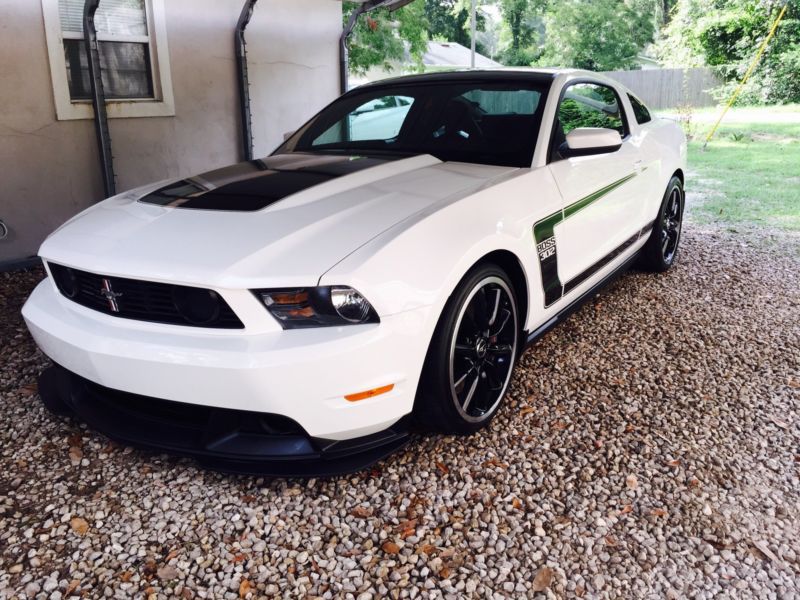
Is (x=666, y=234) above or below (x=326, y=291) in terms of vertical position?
below

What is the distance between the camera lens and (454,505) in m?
2.47

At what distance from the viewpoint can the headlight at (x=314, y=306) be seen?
2262 mm

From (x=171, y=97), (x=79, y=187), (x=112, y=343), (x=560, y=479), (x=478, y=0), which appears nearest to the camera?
(x=112, y=343)

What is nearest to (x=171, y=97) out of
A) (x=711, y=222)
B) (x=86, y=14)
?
(x=86, y=14)

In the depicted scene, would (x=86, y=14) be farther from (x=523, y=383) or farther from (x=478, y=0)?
(x=478, y=0)

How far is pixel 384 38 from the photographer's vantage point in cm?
1294

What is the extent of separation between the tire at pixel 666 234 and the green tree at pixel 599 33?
36.1 m

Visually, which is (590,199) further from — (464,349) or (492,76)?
(464,349)

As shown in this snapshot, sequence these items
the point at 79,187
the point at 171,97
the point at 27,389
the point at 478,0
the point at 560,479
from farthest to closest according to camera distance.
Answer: the point at 478,0 → the point at 171,97 → the point at 79,187 → the point at 27,389 → the point at 560,479

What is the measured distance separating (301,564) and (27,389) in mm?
2053

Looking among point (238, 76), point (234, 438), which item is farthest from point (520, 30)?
point (234, 438)

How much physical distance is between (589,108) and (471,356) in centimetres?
213

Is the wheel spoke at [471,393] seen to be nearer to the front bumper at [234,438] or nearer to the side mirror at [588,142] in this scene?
the front bumper at [234,438]

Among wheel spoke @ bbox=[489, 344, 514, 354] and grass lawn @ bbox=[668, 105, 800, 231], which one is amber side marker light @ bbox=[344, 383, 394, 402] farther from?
A: grass lawn @ bbox=[668, 105, 800, 231]
